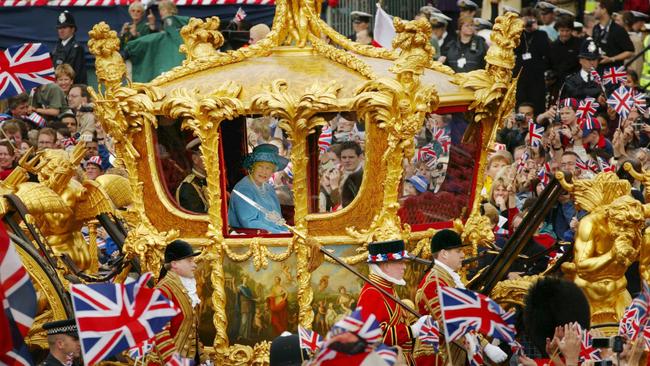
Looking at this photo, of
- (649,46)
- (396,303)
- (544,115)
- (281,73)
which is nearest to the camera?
(396,303)

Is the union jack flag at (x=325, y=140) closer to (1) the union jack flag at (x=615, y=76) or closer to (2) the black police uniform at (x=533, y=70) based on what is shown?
(1) the union jack flag at (x=615, y=76)

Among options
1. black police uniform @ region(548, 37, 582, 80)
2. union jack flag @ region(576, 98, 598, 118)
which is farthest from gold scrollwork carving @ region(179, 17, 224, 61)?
black police uniform @ region(548, 37, 582, 80)

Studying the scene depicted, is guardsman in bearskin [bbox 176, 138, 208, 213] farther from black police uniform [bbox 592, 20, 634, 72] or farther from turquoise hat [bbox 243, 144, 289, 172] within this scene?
black police uniform [bbox 592, 20, 634, 72]

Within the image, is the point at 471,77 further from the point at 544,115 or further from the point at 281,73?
the point at 544,115

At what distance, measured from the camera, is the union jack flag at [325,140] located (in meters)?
16.7

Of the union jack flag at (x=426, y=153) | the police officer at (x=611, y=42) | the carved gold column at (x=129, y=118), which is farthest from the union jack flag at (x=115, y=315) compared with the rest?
the police officer at (x=611, y=42)

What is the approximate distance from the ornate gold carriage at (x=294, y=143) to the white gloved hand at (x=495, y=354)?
4.44 ft

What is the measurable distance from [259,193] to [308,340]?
2616 millimetres

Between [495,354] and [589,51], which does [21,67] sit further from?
[495,354]

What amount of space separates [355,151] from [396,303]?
148 centimetres

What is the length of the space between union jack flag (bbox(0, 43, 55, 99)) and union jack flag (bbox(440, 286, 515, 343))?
7507 millimetres

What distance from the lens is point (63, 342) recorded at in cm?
1495

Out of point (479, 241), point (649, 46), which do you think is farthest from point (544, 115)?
Result: point (479, 241)

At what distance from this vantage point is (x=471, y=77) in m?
17.1
